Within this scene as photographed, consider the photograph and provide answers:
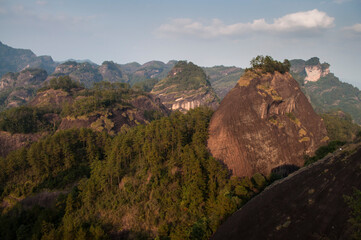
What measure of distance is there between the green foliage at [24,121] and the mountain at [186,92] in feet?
288

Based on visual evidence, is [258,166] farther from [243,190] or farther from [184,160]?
[184,160]

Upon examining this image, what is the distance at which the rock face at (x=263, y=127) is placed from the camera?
3969 cm

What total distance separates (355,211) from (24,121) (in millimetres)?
87295

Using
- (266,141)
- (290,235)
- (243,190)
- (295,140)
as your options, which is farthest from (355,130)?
(290,235)

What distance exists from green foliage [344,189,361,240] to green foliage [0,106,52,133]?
84.3m

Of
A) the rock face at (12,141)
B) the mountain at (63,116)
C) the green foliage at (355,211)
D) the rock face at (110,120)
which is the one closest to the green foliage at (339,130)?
the green foliage at (355,211)

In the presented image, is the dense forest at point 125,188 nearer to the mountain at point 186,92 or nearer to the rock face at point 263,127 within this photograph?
the rock face at point 263,127

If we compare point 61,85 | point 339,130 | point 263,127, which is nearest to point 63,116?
point 61,85

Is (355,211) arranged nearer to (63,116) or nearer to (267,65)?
(267,65)

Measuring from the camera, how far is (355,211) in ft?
42.7

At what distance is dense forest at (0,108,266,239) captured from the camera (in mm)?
27422

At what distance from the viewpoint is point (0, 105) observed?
495 feet

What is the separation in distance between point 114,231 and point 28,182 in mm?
21274

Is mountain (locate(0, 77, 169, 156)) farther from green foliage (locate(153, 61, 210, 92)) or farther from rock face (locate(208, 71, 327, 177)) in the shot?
green foliage (locate(153, 61, 210, 92))
